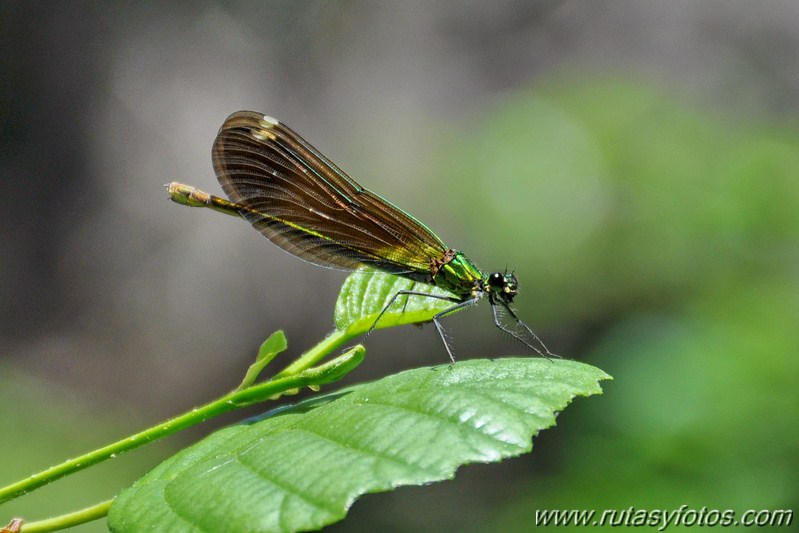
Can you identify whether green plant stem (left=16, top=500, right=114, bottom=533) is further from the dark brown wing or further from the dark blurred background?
the dark blurred background

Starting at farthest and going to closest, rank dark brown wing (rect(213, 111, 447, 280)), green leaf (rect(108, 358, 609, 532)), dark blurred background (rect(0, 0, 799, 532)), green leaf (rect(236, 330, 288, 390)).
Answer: dark blurred background (rect(0, 0, 799, 532)), dark brown wing (rect(213, 111, 447, 280)), green leaf (rect(236, 330, 288, 390)), green leaf (rect(108, 358, 609, 532))

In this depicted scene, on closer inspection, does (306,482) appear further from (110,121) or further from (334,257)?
(110,121)

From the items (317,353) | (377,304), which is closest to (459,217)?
(377,304)

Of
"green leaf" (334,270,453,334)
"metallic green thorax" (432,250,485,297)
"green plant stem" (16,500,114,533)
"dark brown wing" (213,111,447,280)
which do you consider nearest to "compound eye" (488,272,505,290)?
"metallic green thorax" (432,250,485,297)

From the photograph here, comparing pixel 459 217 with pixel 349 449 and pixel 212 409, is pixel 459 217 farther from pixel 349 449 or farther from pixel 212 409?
pixel 349 449

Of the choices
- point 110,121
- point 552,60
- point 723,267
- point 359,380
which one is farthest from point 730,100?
point 110,121

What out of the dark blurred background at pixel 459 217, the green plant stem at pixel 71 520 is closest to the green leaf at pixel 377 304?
the green plant stem at pixel 71 520
